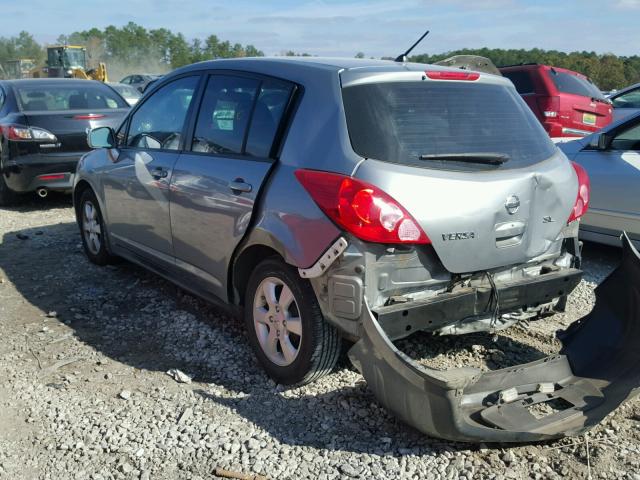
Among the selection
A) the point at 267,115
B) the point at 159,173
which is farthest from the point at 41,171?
the point at 267,115

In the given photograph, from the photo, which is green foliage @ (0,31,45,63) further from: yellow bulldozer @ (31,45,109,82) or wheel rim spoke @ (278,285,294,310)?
wheel rim spoke @ (278,285,294,310)

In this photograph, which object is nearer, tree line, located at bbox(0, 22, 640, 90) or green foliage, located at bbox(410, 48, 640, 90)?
green foliage, located at bbox(410, 48, 640, 90)

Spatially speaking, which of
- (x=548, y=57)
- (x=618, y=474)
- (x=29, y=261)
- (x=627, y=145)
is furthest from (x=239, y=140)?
(x=548, y=57)

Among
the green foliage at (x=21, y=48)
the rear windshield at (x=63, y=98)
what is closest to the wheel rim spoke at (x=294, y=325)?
the rear windshield at (x=63, y=98)

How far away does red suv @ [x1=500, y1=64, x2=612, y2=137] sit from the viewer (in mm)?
10352

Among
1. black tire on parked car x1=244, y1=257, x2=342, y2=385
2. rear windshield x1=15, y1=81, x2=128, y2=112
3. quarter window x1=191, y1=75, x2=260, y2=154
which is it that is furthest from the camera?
rear windshield x1=15, y1=81, x2=128, y2=112

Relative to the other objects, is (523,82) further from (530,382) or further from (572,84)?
(530,382)

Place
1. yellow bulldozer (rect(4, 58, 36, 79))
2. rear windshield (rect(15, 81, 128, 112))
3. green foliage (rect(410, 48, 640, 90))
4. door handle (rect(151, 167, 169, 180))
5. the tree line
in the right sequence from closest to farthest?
door handle (rect(151, 167, 169, 180))
rear windshield (rect(15, 81, 128, 112))
green foliage (rect(410, 48, 640, 90))
yellow bulldozer (rect(4, 58, 36, 79))
the tree line

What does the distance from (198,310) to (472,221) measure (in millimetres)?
2525

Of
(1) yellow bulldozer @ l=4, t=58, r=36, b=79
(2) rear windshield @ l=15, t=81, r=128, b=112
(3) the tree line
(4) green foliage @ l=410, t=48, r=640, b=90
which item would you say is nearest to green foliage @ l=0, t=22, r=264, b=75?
(3) the tree line

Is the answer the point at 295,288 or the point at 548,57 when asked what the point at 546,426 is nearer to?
the point at 295,288

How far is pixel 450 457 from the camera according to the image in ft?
9.80

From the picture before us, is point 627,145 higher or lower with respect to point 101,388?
higher

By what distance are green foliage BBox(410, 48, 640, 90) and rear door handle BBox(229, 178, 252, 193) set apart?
3593 centimetres
